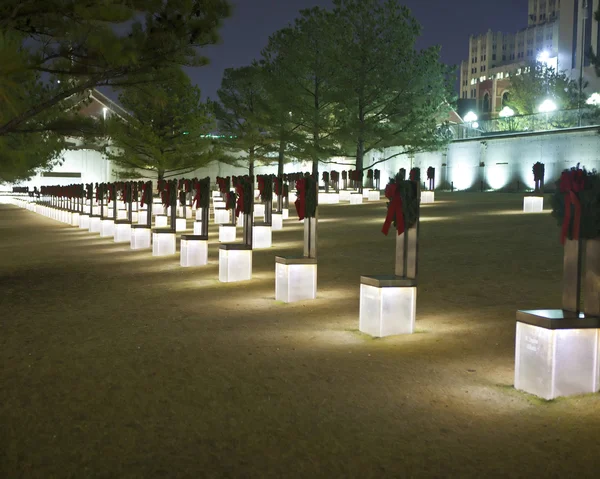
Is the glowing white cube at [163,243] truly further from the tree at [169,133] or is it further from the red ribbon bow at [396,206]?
the tree at [169,133]

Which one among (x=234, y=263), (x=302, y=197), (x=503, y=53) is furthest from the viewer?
(x=503, y=53)

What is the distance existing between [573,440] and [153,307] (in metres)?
5.64

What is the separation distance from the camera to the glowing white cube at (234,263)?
1042 centimetres

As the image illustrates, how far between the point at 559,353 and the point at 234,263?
6298mm

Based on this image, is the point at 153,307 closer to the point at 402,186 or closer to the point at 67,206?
the point at 402,186

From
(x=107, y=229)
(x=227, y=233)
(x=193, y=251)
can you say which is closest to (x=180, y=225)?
(x=107, y=229)

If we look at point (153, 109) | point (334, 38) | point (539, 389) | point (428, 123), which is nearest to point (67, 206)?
point (153, 109)

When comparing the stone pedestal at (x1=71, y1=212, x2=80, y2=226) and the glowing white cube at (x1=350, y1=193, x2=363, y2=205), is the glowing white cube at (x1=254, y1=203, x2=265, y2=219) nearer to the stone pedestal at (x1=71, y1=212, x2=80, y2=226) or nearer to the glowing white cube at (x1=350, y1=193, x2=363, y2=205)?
the glowing white cube at (x1=350, y1=193, x2=363, y2=205)

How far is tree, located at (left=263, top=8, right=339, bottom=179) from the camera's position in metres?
34.8

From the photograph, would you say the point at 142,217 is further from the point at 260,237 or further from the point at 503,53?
the point at 503,53

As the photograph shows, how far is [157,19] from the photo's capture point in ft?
38.4

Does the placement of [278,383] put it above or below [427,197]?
below

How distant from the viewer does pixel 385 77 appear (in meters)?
31.4

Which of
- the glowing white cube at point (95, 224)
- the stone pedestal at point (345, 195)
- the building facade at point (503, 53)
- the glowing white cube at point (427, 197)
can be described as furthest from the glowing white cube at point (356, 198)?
the building facade at point (503, 53)
